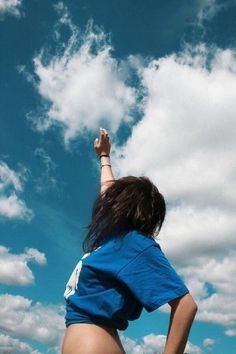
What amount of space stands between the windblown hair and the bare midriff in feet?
3.21

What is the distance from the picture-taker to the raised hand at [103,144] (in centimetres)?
785

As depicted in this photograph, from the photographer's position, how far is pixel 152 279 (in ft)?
15.0

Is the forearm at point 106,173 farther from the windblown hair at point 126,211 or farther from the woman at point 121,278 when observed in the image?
the woman at point 121,278

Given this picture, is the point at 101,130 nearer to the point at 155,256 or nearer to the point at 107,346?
the point at 155,256

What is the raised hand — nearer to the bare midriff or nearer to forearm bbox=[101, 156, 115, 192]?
forearm bbox=[101, 156, 115, 192]

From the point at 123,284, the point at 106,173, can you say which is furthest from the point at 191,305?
the point at 106,173

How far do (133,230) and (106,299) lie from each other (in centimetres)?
78

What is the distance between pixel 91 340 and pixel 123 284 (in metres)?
0.59

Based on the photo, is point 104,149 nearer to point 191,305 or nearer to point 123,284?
point 123,284

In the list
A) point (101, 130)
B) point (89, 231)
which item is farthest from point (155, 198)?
point (101, 130)

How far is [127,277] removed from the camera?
466 cm

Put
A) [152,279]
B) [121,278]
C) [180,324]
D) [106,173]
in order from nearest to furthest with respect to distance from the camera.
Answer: [180,324]
[152,279]
[121,278]
[106,173]

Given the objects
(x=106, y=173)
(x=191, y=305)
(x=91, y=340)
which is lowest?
(x=91, y=340)

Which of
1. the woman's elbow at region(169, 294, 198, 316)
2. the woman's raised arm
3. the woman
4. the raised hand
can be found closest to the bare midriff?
the woman
